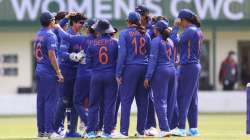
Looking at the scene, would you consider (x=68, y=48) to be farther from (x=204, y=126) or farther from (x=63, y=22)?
(x=204, y=126)

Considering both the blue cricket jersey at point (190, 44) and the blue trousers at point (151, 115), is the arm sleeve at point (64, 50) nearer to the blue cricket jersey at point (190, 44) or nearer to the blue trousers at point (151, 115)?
the blue trousers at point (151, 115)

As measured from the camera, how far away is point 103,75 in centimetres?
1888

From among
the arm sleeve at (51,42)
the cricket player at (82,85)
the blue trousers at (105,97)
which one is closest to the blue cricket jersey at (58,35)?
the cricket player at (82,85)

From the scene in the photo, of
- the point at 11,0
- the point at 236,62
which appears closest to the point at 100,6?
the point at 11,0

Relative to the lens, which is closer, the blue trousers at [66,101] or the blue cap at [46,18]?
the blue cap at [46,18]

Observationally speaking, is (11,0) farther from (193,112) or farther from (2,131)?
(193,112)

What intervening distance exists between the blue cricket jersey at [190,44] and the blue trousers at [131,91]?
3.39ft

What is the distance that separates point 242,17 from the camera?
1465 inches

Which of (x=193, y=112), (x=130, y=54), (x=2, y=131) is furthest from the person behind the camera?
(x=2, y=131)

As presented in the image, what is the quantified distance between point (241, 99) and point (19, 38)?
9.62 meters

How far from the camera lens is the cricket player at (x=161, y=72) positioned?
18.8 m

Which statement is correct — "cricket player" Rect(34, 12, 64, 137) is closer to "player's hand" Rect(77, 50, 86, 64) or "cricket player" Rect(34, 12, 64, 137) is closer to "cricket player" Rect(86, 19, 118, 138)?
"player's hand" Rect(77, 50, 86, 64)

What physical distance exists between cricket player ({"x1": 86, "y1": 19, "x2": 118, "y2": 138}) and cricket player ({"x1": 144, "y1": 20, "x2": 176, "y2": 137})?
2.42ft

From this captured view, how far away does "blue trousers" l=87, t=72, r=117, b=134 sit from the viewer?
18891 millimetres
